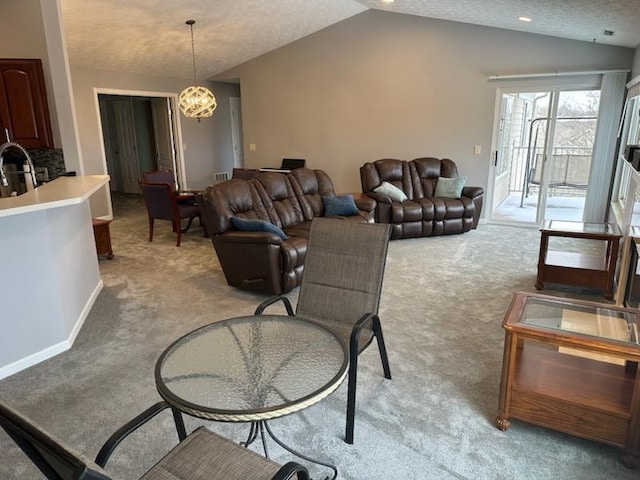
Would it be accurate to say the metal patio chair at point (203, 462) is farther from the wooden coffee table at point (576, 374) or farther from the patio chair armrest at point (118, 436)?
the wooden coffee table at point (576, 374)

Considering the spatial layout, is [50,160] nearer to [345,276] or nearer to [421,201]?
[345,276]

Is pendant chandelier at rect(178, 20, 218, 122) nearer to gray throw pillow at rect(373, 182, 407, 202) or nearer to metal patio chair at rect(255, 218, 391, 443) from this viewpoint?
gray throw pillow at rect(373, 182, 407, 202)

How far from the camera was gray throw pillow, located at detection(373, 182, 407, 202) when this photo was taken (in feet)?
19.8

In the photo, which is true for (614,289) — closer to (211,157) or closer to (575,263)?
(575,263)

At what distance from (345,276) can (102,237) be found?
12.1ft

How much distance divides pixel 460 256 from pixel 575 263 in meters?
1.28

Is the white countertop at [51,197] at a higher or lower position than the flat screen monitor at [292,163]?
higher

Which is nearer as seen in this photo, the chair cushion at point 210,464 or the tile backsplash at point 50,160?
the chair cushion at point 210,464

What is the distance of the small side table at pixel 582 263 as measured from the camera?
12.5 ft

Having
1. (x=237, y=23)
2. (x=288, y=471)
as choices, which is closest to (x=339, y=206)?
(x=237, y=23)

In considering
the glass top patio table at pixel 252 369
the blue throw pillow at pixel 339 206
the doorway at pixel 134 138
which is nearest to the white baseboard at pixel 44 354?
the glass top patio table at pixel 252 369

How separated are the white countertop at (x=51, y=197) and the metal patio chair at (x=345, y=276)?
147cm

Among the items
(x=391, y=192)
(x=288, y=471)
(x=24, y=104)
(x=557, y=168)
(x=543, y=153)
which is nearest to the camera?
(x=288, y=471)

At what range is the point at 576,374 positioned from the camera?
7.18 feet
